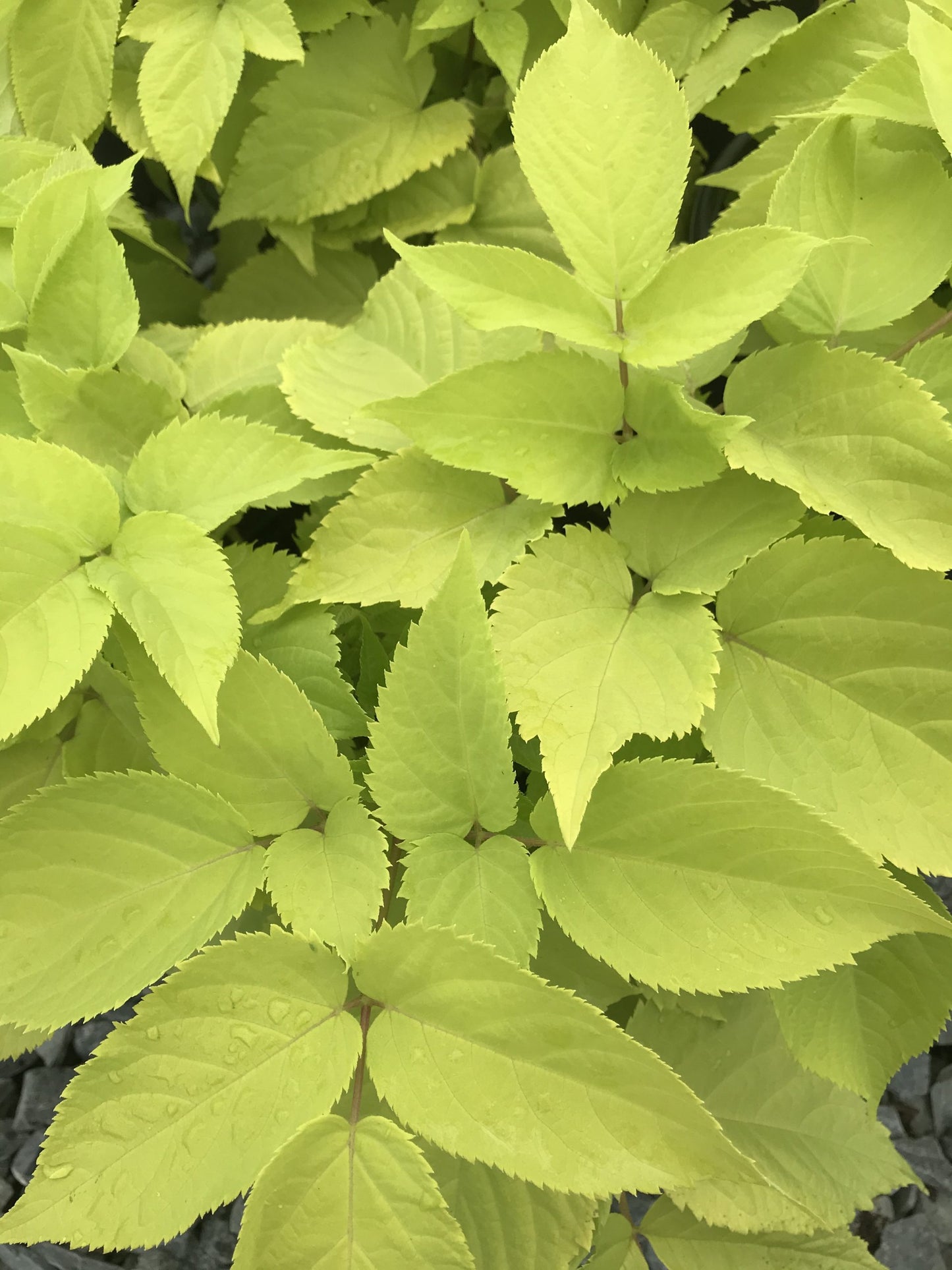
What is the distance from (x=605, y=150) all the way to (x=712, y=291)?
0.39ft

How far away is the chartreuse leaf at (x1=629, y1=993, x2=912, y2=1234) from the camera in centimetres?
84

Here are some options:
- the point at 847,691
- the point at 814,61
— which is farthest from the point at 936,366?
the point at 814,61

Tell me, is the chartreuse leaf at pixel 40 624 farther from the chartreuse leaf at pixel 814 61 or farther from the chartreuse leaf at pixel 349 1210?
the chartreuse leaf at pixel 814 61

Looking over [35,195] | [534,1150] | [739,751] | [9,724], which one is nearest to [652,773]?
[739,751]

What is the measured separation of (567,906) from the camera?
562 millimetres

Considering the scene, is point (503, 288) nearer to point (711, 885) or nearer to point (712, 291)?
point (712, 291)

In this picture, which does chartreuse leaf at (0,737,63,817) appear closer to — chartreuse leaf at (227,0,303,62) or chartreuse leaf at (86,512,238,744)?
chartreuse leaf at (86,512,238,744)

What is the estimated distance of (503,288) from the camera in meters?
0.57

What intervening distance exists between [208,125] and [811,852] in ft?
2.56

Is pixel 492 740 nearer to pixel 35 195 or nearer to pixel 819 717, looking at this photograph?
pixel 819 717

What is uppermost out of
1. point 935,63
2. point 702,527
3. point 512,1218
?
point 935,63

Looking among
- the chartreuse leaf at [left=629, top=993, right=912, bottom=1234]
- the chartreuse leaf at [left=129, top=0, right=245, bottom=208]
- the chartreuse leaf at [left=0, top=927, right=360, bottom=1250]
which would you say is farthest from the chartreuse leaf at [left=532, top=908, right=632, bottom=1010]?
the chartreuse leaf at [left=129, top=0, right=245, bottom=208]

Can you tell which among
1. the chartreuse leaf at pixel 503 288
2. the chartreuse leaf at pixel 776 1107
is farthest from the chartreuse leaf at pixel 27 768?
the chartreuse leaf at pixel 776 1107

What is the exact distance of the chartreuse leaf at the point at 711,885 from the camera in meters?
0.50
